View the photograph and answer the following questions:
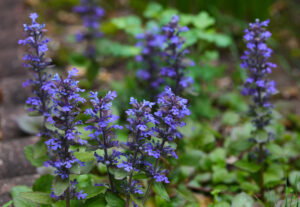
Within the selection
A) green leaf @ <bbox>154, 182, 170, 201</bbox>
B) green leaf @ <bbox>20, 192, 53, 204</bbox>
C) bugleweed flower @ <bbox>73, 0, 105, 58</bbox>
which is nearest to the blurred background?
bugleweed flower @ <bbox>73, 0, 105, 58</bbox>

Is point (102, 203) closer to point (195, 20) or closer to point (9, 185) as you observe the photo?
point (9, 185)

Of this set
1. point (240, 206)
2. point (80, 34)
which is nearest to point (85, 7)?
point (80, 34)

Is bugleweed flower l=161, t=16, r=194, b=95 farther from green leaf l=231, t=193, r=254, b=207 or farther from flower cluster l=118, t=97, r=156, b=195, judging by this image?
green leaf l=231, t=193, r=254, b=207

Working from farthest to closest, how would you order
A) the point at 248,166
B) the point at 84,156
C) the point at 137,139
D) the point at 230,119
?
the point at 230,119 < the point at 248,166 < the point at 84,156 < the point at 137,139

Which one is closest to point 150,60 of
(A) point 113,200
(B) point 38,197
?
(A) point 113,200

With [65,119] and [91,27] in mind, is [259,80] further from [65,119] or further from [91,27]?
[91,27]

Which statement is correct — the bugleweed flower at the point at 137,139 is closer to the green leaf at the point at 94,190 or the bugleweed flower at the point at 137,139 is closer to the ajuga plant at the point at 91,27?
the green leaf at the point at 94,190
